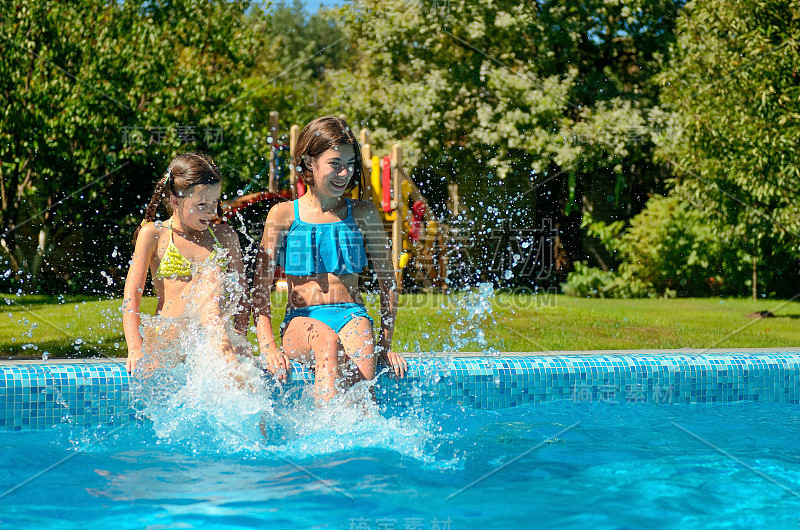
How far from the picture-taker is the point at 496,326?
794cm

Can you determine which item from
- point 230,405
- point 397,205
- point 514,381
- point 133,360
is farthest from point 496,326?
point 133,360

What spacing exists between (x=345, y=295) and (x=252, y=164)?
26.7 ft

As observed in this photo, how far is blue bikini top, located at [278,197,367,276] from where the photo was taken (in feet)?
12.3

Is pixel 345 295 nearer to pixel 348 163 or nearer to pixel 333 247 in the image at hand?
pixel 333 247

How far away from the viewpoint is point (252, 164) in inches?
454

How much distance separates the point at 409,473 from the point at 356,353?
597mm

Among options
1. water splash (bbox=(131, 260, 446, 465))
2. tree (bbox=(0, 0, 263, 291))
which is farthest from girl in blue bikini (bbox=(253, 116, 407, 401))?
tree (bbox=(0, 0, 263, 291))

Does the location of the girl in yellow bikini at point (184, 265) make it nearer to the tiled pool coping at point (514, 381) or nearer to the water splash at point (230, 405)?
the water splash at point (230, 405)

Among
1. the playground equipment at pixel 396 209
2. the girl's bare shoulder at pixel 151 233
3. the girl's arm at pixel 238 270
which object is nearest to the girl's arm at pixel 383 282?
the girl's arm at pixel 238 270

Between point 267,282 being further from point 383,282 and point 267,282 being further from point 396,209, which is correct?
point 396,209

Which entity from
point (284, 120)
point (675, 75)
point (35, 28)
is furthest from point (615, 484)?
point (284, 120)

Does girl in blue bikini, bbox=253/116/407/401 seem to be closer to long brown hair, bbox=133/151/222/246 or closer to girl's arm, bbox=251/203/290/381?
girl's arm, bbox=251/203/290/381

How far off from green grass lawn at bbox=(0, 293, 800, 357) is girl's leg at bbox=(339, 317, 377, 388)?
4.18 ft

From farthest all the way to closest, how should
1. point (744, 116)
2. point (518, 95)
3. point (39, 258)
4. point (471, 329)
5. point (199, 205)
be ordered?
point (518, 95)
point (39, 258)
point (744, 116)
point (471, 329)
point (199, 205)
